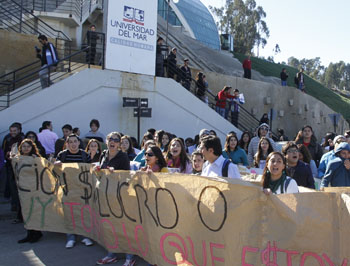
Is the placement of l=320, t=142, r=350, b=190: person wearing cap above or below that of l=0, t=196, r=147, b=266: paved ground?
above

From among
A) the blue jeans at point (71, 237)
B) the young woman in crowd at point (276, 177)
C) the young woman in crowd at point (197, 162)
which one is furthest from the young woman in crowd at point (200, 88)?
the young woman in crowd at point (276, 177)

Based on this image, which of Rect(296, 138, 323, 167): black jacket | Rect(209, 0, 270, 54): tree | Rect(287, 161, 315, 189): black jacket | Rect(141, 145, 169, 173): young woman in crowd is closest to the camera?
Rect(141, 145, 169, 173): young woman in crowd

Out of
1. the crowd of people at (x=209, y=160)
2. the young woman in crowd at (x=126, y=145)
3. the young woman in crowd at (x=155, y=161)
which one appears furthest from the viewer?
the young woman in crowd at (x=126, y=145)

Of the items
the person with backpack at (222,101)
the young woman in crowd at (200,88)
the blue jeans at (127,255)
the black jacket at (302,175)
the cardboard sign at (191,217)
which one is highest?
the young woman in crowd at (200,88)

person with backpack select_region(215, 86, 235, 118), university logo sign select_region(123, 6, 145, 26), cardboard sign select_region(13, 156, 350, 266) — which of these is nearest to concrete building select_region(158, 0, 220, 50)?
person with backpack select_region(215, 86, 235, 118)

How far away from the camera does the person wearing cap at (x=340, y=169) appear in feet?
21.6

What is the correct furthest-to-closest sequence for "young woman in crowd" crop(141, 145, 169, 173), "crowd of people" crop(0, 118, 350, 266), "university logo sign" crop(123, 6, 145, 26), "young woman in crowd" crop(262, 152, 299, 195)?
"university logo sign" crop(123, 6, 145, 26) → "young woman in crowd" crop(141, 145, 169, 173) → "crowd of people" crop(0, 118, 350, 266) → "young woman in crowd" crop(262, 152, 299, 195)

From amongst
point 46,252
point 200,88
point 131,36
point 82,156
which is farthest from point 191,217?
point 200,88

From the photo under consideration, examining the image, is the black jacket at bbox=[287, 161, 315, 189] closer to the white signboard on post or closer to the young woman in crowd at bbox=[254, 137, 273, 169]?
the young woman in crowd at bbox=[254, 137, 273, 169]

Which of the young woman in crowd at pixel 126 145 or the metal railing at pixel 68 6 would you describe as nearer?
the young woman in crowd at pixel 126 145

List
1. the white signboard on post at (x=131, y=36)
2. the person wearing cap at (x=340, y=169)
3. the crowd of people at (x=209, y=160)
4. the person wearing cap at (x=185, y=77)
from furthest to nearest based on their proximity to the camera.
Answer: the person wearing cap at (x=185, y=77)
the white signboard on post at (x=131, y=36)
the person wearing cap at (x=340, y=169)
the crowd of people at (x=209, y=160)

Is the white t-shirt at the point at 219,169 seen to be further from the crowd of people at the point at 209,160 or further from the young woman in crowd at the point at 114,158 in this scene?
the young woman in crowd at the point at 114,158

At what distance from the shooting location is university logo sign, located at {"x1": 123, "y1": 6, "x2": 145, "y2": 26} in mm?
14258

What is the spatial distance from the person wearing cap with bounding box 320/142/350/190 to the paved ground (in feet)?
9.94
